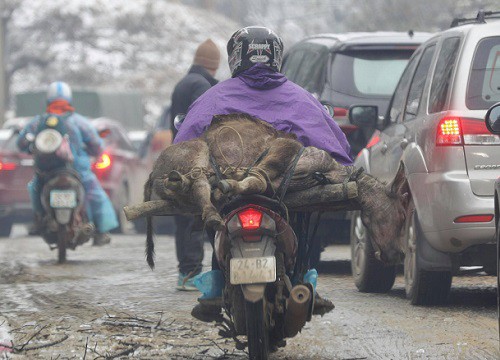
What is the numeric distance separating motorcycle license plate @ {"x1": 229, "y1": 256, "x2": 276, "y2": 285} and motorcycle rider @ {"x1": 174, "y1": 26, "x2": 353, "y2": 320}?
77 centimetres

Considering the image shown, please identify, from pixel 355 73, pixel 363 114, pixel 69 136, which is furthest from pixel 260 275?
pixel 69 136

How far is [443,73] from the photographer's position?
9453mm

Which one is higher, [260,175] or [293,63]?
[293,63]

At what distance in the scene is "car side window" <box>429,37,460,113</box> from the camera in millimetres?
9242

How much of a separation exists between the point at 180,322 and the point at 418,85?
2630 mm

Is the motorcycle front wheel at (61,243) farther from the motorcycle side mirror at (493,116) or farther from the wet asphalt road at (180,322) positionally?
the motorcycle side mirror at (493,116)

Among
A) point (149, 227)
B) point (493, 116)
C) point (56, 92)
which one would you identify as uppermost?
point (56, 92)

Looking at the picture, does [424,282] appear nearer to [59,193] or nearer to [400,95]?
[400,95]

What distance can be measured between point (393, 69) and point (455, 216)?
4257 millimetres

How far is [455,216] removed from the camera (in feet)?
28.9

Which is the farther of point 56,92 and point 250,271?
point 56,92

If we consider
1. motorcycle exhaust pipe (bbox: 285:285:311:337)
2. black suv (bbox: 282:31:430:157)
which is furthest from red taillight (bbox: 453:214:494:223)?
black suv (bbox: 282:31:430:157)

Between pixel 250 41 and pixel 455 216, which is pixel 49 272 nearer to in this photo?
pixel 455 216

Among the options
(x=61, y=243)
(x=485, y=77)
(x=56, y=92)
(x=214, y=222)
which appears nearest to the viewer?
(x=214, y=222)
